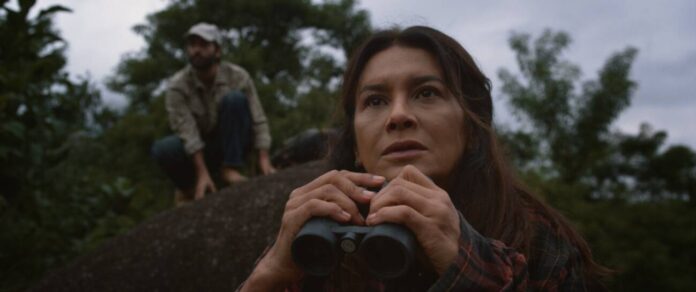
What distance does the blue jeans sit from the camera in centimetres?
522

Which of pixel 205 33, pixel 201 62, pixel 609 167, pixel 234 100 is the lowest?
pixel 609 167

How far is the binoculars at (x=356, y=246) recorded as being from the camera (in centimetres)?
139

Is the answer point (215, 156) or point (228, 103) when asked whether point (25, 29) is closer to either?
point (228, 103)

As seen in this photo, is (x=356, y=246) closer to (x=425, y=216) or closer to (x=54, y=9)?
(x=425, y=216)

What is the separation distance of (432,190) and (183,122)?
4.12 m

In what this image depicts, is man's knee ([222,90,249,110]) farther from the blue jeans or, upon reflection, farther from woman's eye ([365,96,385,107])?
woman's eye ([365,96,385,107])

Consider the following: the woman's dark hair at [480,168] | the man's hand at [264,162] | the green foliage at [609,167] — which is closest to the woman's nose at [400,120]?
the woman's dark hair at [480,168]

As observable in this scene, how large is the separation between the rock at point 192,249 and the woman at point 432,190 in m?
1.40

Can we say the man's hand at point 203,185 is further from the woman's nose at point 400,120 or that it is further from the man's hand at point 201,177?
the woman's nose at point 400,120

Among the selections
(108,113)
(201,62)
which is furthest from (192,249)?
(108,113)

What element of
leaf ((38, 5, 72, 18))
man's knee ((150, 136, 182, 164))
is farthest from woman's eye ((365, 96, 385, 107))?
man's knee ((150, 136, 182, 164))

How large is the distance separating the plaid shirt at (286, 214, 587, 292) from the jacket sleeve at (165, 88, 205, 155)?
3.45 meters

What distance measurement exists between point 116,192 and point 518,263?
5074mm

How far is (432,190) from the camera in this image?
1524 mm
